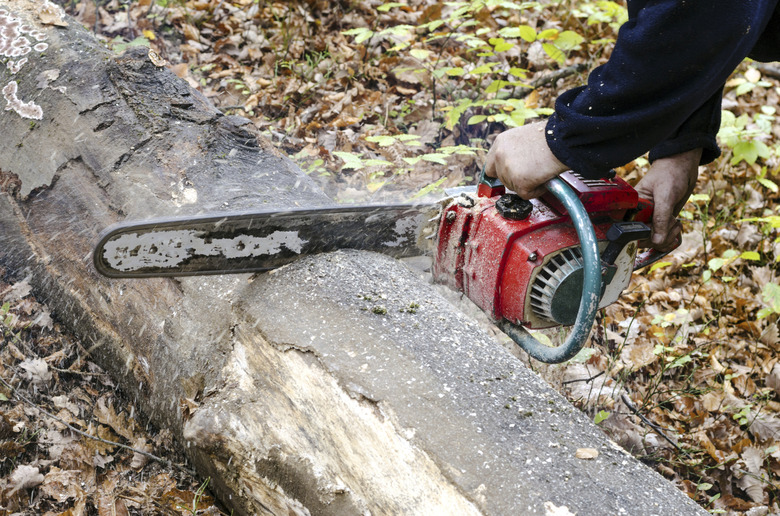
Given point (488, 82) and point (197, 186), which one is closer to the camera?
point (197, 186)

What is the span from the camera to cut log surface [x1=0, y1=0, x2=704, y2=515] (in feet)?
4.74

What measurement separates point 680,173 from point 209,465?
1838mm

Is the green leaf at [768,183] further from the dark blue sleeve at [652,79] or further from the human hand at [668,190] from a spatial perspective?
the dark blue sleeve at [652,79]

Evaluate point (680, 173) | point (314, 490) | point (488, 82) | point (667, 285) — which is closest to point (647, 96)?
point (680, 173)

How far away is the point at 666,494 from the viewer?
1.43 meters

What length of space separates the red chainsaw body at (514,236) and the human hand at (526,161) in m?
0.11

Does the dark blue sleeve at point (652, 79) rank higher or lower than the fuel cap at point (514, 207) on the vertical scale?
higher

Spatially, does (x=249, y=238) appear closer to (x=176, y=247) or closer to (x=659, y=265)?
(x=176, y=247)

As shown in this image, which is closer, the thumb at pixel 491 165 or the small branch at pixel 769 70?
the thumb at pixel 491 165

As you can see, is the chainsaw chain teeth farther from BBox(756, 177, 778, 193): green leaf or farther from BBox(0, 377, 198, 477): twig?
BBox(756, 177, 778, 193): green leaf

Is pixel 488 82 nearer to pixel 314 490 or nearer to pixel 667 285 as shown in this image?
pixel 667 285

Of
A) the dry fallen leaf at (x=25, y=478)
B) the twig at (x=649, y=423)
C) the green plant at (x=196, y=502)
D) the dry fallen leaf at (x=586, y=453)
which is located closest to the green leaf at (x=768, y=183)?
the twig at (x=649, y=423)

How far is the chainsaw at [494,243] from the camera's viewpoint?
1.73 meters

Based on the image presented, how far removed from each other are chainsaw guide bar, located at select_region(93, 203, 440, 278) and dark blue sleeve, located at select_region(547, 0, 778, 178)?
62 centimetres
